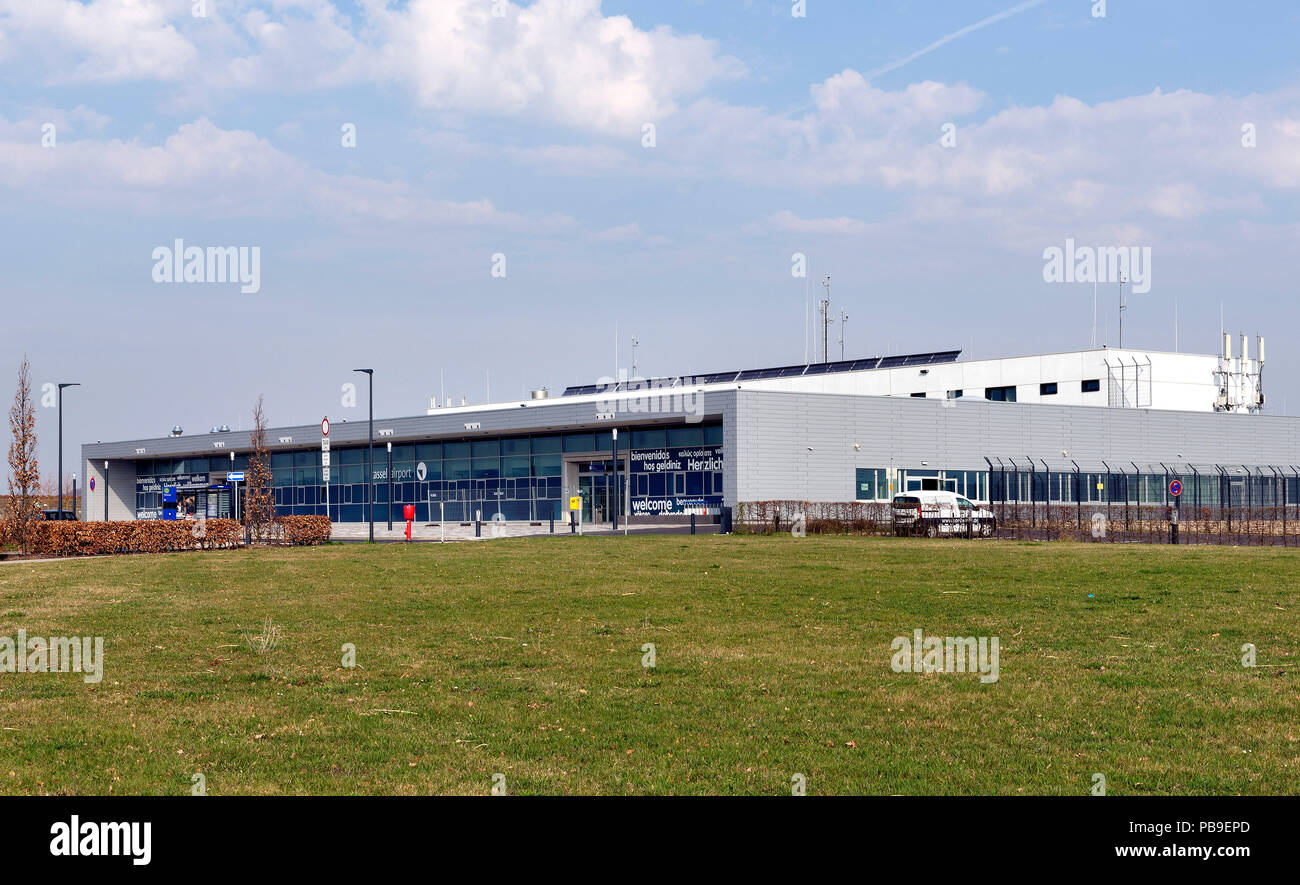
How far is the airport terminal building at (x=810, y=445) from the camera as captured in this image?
55.3 metres

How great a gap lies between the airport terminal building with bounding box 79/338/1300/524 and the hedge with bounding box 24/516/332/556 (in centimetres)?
1168

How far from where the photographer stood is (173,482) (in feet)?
273

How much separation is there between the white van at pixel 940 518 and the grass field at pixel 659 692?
19.9 metres

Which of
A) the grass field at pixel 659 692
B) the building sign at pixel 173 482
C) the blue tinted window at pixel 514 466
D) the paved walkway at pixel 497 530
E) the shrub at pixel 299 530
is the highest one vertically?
the blue tinted window at pixel 514 466

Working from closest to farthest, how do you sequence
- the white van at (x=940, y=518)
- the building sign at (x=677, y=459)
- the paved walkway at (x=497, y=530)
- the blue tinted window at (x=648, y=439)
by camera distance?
1. the white van at (x=940, y=518)
2. the paved walkway at (x=497, y=530)
3. the building sign at (x=677, y=459)
4. the blue tinted window at (x=648, y=439)

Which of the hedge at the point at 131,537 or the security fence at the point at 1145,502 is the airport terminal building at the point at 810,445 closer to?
the security fence at the point at 1145,502

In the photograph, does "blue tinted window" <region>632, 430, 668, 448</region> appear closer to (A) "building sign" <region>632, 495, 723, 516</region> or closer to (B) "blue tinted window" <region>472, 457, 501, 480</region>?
(A) "building sign" <region>632, 495, 723, 516</region>

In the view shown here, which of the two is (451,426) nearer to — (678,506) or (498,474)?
(498,474)

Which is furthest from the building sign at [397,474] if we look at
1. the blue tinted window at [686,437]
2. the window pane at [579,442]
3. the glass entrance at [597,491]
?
the blue tinted window at [686,437]

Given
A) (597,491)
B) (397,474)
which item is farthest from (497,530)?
(397,474)

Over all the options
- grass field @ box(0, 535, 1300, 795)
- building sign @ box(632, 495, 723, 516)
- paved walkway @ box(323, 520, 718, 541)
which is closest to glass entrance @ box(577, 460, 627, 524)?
paved walkway @ box(323, 520, 718, 541)

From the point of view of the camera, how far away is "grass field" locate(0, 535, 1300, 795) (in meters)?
7.39
